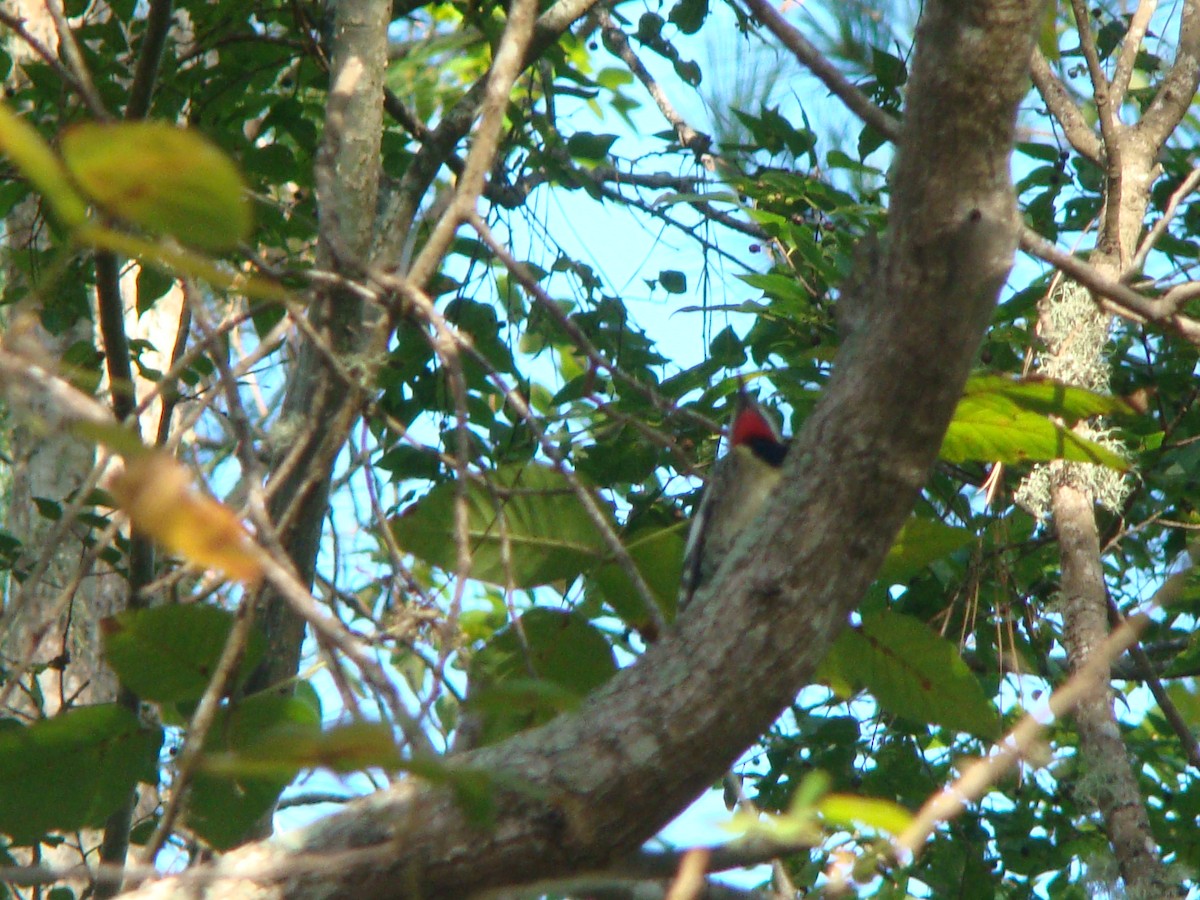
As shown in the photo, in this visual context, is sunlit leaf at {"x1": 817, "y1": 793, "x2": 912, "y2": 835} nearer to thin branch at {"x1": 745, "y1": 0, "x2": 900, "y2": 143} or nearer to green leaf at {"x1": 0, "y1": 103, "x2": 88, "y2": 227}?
green leaf at {"x1": 0, "y1": 103, "x2": 88, "y2": 227}

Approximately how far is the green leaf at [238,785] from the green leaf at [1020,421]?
2.86 ft

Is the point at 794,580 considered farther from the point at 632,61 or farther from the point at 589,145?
the point at 632,61

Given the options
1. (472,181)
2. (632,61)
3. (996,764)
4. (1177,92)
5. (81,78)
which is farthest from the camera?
(632,61)

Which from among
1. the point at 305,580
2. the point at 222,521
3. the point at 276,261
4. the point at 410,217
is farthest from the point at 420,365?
the point at 222,521

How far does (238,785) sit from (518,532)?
0.51 meters

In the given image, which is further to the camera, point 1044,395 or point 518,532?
point 518,532

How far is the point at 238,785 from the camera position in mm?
1375

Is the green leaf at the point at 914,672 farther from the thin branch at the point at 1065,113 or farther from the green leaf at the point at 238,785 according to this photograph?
the thin branch at the point at 1065,113

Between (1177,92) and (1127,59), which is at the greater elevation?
(1127,59)

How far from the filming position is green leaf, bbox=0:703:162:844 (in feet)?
4.19

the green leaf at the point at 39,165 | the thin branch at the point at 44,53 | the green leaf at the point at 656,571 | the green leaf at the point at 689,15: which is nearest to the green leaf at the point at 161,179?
the green leaf at the point at 39,165

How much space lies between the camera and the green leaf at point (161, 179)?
19.2 inches

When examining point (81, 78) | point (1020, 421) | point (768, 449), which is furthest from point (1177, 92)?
point (81, 78)

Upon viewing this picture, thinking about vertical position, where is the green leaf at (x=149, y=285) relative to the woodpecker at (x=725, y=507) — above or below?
above
